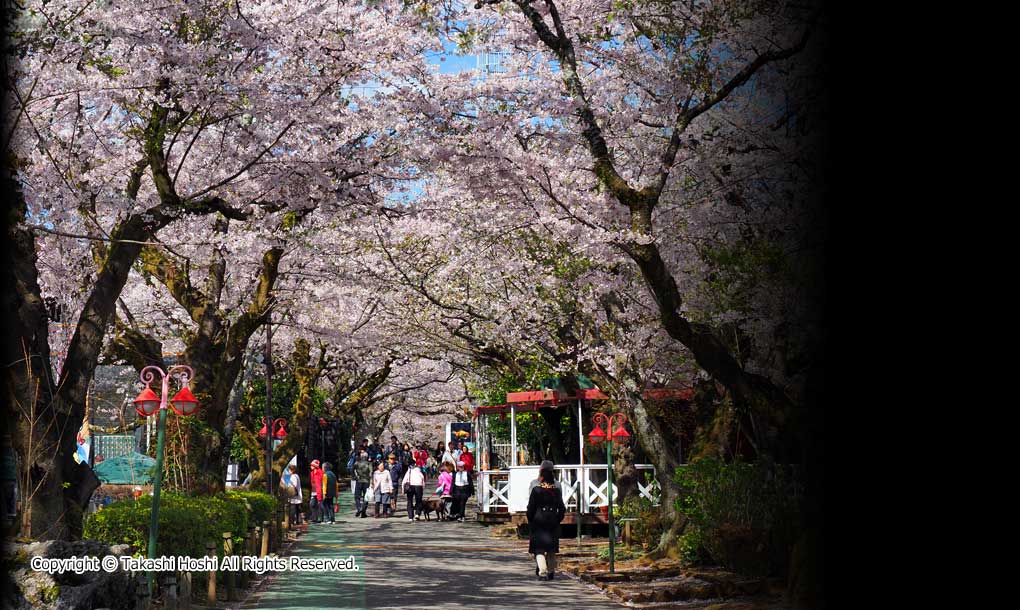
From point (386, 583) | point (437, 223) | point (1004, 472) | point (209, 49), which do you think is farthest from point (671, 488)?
point (1004, 472)

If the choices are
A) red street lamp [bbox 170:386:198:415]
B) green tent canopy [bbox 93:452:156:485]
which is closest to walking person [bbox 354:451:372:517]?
green tent canopy [bbox 93:452:156:485]

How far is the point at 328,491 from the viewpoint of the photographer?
31.7 metres

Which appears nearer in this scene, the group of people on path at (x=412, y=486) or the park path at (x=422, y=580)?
the park path at (x=422, y=580)

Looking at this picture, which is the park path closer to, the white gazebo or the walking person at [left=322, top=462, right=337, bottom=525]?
the white gazebo

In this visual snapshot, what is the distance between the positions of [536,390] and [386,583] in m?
13.3

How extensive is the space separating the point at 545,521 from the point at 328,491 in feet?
51.9

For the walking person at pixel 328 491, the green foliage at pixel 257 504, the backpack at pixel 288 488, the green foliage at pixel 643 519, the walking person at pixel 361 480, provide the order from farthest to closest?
the walking person at pixel 361 480
the walking person at pixel 328 491
the backpack at pixel 288 488
the green foliage at pixel 643 519
the green foliage at pixel 257 504

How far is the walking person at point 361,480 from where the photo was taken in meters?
34.6

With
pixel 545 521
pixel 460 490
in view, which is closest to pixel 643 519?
pixel 545 521

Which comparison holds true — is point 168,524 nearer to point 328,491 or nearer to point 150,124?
point 150,124

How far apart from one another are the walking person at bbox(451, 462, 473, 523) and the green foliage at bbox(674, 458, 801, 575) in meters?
16.1

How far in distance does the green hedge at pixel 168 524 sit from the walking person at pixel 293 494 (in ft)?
43.4

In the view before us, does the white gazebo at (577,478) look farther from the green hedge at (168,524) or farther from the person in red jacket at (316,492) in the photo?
the green hedge at (168,524)

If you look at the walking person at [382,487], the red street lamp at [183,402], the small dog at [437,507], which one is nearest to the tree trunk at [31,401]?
the red street lamp at [183,402]
